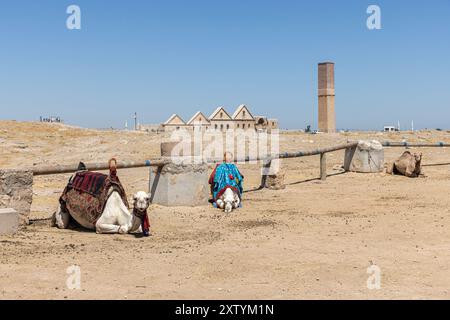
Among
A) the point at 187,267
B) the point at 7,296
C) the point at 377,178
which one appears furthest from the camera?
the point at 377,178

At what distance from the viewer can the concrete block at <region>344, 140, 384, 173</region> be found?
15.1 metres

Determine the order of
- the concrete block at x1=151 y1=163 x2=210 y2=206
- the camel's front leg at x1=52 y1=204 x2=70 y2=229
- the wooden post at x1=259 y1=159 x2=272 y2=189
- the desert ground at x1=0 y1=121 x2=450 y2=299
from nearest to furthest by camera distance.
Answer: the desert ground at x1=0 y1=121 x2=450 y2=299 → the camel's front leg at x1=52 y1=204 x2=70 y2=229 → the concrete block at x1=151 y1=163 x2=210 y2=206 → the wooden post at x1=259 y1=159 x2=272 y2=189

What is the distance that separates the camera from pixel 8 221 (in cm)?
690

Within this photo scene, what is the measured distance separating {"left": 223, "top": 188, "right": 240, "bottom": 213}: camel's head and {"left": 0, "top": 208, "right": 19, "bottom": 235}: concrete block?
11.2 ft

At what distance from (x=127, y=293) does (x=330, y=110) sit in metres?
29.8

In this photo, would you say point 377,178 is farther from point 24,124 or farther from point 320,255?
point 24,124

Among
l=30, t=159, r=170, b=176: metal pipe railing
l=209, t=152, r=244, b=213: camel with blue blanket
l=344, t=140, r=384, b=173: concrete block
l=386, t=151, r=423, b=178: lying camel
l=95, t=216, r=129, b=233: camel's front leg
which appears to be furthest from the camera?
l=344, t=140, r=384, b=173: concrete block

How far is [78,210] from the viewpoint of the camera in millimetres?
7246

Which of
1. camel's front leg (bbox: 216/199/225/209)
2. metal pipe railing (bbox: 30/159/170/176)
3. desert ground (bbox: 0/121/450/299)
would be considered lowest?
desert ground (bbox: 0/121/450/299)

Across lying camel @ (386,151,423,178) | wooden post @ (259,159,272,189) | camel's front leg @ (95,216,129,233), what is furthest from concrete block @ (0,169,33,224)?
lying camel @ (386,151,423,178)

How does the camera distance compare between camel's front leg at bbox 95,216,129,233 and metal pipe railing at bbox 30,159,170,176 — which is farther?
metal pipe railing at bbox 30,159,170,176

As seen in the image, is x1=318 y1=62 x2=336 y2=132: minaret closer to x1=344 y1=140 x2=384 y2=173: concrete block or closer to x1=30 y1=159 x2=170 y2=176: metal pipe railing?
x1=344 y1=140 x2=384 y2=173: concrete block

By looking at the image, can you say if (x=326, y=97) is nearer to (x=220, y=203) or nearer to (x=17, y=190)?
(x=220, y=203)
